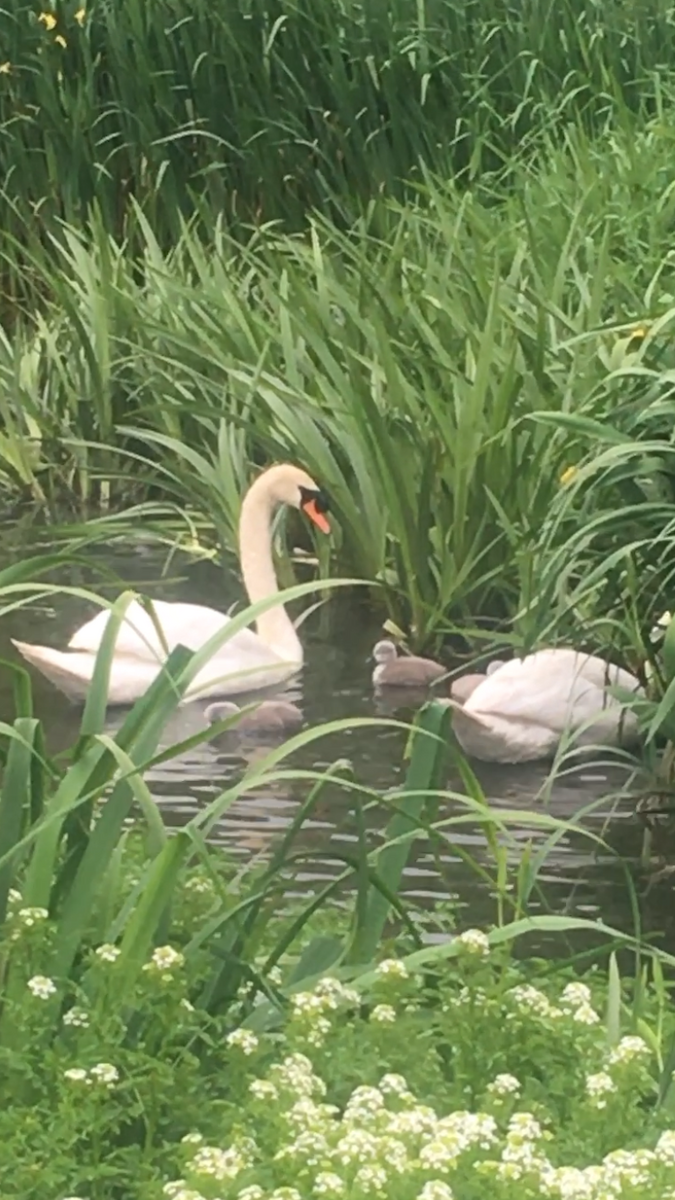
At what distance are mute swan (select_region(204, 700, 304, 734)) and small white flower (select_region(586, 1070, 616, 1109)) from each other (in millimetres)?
2646

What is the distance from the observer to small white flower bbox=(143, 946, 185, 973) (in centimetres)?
254

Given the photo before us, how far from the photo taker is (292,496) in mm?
5902

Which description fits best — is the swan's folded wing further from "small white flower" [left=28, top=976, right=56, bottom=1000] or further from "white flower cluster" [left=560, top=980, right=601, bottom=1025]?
"small white flower" [left=28, top=976, right=56, bottom=1000]

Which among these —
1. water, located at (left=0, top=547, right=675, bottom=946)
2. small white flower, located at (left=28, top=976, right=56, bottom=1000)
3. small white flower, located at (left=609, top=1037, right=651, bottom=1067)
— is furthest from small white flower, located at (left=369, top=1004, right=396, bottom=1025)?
water, located at (left=0, top=547, right=675, bottom=946)

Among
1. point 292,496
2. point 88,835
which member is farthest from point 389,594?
point 88,835

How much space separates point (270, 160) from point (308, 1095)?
7177mm

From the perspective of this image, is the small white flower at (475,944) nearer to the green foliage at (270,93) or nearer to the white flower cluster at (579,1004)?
the white flower cluster at (579,1004)

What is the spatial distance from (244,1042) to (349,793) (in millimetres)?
1921

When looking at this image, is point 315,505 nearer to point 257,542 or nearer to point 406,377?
point 257,542

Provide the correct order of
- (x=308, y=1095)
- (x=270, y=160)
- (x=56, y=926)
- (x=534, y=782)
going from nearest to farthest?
(x=308, y=1095) → (x=56, y=926) → (x=534, y=782) → (x=270, y=160)

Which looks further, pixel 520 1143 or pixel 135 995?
pixel 135 995

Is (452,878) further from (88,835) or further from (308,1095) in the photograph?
(308,1095)

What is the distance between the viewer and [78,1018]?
8.32 feet

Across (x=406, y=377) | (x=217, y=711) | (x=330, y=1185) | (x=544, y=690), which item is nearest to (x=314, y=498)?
(x=406, y=377)
